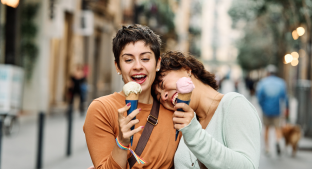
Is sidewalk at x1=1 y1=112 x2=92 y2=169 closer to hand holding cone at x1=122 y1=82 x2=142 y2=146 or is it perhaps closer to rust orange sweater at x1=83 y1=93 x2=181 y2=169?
rust orange sweater at x1=83 y1=93 x2=181 y2=169

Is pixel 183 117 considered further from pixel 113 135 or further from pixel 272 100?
pixel 272 100

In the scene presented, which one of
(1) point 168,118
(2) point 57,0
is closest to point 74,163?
(1) point 168,118

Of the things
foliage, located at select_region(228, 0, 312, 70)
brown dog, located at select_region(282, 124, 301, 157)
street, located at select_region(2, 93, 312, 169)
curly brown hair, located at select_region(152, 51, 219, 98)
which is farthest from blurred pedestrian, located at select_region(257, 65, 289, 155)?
curly brown hair, located at select_region(152, 51, 219, 98)

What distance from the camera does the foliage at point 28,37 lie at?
12.4 metres

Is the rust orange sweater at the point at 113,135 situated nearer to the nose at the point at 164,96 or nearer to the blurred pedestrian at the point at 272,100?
the nose at the point at 164,96

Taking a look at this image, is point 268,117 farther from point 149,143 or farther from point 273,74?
point 149,143

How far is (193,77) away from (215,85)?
195 mm

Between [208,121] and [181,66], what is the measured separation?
397mm

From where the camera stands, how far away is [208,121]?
2188mm

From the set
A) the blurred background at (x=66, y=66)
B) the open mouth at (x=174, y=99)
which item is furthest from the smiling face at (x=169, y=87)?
the blurred background at (x=66, y=66)

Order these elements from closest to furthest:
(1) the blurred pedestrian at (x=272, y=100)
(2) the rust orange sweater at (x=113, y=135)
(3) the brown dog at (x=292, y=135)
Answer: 1. (2) the rust orange sweater at (x=113, y=135)
2. (3) the brown dog at (x=292, y=135)
3. (1) the blurred pedestrian at (x=272, y=100)

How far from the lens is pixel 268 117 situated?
8.41m

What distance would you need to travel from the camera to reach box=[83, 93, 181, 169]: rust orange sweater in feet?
6.37

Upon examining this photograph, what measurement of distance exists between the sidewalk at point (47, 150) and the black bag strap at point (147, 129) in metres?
4.31
